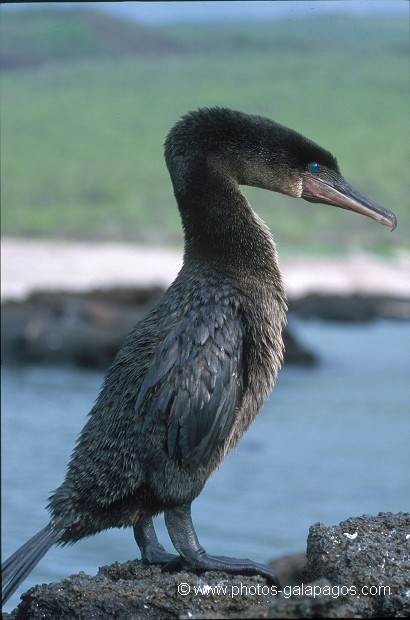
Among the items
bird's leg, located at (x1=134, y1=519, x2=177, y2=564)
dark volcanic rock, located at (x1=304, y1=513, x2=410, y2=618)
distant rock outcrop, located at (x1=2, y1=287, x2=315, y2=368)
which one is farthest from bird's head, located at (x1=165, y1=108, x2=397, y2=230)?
distant rock outcrop, located at (x1=2, y1=287, x2=315, y2=368)

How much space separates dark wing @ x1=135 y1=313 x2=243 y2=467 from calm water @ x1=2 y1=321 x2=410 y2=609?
2.39 m

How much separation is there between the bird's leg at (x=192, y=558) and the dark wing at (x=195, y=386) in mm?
175

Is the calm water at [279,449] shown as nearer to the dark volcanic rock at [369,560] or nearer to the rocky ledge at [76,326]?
the rocky ledge at [76,326]

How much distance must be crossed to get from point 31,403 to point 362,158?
901cm

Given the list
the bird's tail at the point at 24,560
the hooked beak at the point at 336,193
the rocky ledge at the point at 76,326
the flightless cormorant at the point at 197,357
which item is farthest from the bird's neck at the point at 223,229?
the rocky ledge at the point at 76,326

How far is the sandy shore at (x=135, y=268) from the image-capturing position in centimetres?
1638

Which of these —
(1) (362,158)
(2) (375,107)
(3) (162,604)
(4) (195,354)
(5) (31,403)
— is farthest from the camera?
(2) (375,107)

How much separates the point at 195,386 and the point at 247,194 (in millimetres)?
5041

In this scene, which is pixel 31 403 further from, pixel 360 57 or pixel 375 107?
pixel 360 57

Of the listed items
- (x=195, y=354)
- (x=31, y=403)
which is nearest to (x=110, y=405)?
(x=195, y=354)

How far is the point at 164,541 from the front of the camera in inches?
281

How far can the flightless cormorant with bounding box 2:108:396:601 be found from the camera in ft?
11.7

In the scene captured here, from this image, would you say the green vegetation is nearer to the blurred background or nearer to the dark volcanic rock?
the blurred background

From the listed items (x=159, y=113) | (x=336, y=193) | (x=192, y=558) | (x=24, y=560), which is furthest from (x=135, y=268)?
(x=24, y=560)
